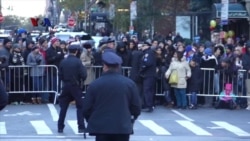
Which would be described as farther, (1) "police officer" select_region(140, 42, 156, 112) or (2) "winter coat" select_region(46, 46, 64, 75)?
(2) "winter coat" select_region(46, 46, 64, 75)

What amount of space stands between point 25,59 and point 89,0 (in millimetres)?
56423

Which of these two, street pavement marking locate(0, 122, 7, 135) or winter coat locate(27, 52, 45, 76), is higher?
winter coat locate(27, 52, 45, 76)

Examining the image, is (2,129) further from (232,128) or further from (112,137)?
(112,137)

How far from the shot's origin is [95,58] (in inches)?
946

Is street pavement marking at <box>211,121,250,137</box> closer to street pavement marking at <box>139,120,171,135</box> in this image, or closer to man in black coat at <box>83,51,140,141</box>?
street pavement marking at <box>139,120,171,135</box>

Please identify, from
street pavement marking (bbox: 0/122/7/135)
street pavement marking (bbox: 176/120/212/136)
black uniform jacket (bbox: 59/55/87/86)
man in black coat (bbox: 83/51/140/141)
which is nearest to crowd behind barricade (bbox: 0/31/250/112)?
street pavement marking (bbox: 176/120/212/136)

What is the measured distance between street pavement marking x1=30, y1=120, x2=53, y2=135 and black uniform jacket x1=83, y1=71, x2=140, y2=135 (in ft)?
23.5

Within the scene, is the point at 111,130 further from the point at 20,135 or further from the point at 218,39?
the point at 218,39

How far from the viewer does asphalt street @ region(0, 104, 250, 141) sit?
17312 mm

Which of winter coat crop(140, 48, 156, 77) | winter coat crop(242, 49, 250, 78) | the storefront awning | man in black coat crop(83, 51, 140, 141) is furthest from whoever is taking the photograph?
the storefront awning

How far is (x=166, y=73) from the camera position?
23000 mm

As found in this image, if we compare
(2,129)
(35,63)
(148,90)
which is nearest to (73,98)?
(2,129)

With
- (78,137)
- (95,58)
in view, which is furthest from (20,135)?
(95,58)

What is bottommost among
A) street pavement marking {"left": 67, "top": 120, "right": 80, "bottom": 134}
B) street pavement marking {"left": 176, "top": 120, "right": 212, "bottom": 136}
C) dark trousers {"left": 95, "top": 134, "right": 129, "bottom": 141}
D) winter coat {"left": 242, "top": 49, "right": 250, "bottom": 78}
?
street pavement marking {"left": 176, "top": 120, "right": 212, "bottom": 136}
